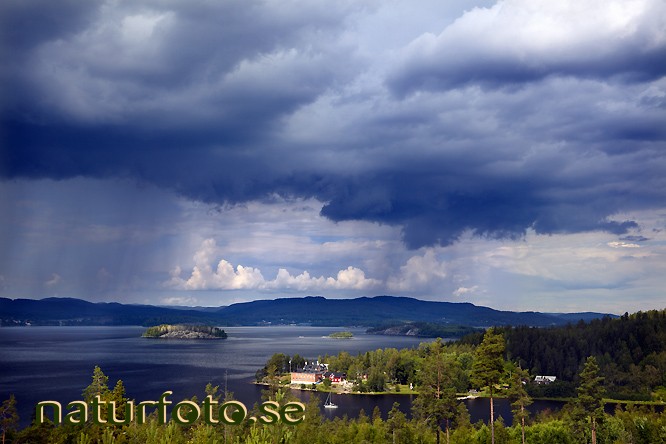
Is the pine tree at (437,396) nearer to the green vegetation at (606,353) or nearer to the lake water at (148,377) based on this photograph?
the lake water at (148,377)

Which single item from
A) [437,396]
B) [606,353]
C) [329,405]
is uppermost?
[437,396]

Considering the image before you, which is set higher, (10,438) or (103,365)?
(10,438)

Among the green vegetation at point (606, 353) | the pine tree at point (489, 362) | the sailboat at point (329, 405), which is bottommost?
the sailboat at point (329, 405)

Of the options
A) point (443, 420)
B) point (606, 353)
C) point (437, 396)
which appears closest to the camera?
point (437, 396)

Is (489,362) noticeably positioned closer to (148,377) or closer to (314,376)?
(314,376)

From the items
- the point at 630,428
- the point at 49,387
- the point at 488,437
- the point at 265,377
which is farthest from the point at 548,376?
the point at 49,387

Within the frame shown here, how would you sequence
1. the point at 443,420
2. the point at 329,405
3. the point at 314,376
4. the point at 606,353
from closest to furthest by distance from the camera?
1. the point at 443,420
2. the point at 329,405
3. the point at 314,376
4. the point at 606,353

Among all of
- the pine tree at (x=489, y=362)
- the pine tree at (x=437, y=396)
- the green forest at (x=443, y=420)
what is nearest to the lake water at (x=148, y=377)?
the green forest at (x=443, y=420)

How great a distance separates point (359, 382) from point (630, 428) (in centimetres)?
5165

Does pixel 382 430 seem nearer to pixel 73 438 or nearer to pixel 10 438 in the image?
pixel 73 438

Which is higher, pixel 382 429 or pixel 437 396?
pixel 437 396

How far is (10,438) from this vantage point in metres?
27.6

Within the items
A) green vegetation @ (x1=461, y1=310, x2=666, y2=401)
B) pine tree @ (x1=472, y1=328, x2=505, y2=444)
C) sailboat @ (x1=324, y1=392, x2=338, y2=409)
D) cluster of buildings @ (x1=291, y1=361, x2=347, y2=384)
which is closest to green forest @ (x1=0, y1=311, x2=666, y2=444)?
pine tree @ (x1=472, y1=328, x2=505, y2=444)

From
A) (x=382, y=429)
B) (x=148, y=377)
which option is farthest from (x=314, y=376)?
(x=382, y=429)
